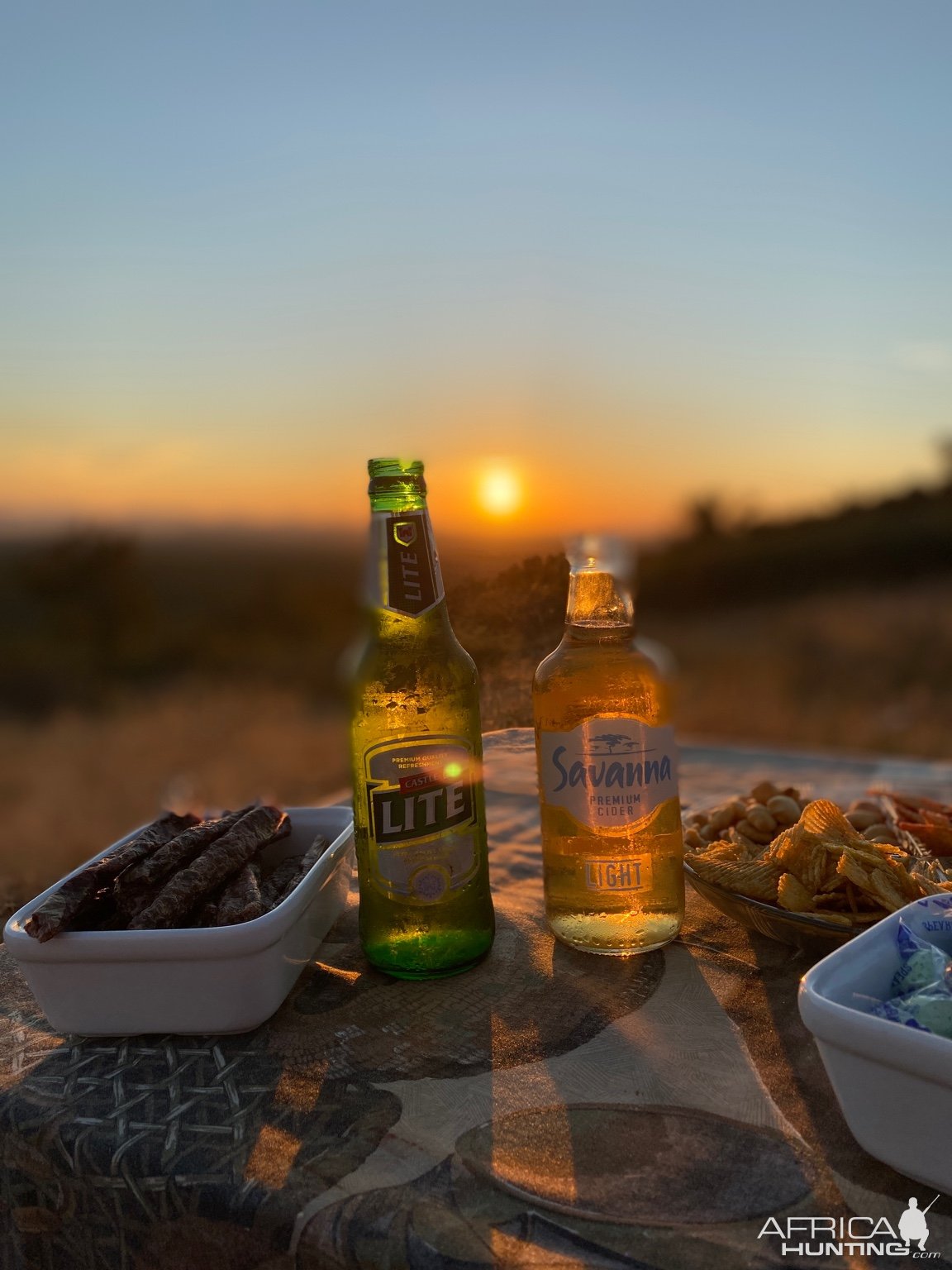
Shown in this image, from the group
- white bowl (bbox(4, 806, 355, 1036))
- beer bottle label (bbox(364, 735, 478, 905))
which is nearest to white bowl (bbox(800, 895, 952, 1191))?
beer bottle label (bbox(364, 735, 478, 905))

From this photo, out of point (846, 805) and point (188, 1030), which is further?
point (846, 805)

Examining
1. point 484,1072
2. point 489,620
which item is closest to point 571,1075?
point 484,1072

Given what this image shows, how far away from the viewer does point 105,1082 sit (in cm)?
78

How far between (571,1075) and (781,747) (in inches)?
54.0

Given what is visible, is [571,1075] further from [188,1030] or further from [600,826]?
[188,1030]

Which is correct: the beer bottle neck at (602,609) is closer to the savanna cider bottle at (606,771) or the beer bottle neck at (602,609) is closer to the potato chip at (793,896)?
the savanna cider bottle at (606,771)

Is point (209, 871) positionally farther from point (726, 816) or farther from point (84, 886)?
point (726, 816)

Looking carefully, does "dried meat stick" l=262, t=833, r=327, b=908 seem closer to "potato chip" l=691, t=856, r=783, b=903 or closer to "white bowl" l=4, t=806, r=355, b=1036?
"white bowl" l=4, t=806, r=355, b=1036

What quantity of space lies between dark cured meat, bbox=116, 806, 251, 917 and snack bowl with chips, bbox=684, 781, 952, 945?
46cm

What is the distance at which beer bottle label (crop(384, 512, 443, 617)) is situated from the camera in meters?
0.87

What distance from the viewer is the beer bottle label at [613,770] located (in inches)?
34.4

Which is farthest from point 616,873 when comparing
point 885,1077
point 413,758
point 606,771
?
point 885,1077

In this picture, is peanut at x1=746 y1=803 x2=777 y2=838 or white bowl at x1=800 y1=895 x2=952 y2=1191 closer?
white bowl at x1=800 y1=895 x2=952 y2=1191

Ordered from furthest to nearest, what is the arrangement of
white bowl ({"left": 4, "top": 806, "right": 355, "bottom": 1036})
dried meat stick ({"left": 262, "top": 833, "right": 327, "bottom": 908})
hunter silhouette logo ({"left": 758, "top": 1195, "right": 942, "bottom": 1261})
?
dried meat stick ({"left": 262, "top": 833, "right": 327, "bottom": 908}) < white bowl ({"left": 4, "top": 806, "right": 355, "bottom": 1036}) < hunter silhouette logo ({"left": 758, "top": 1195, "right": 942, "bottom": 1261})
